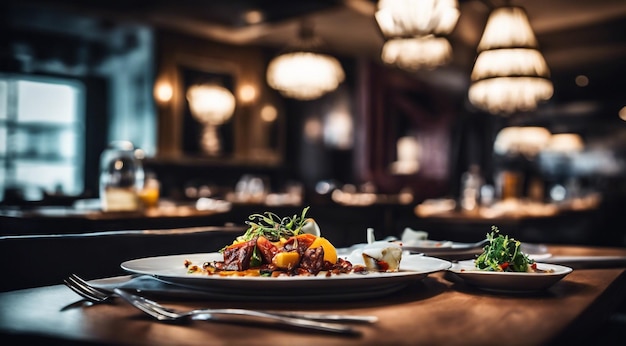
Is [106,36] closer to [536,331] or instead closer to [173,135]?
[173,135]

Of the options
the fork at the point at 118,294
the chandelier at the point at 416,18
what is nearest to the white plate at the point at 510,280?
the fork at the point at 118,294

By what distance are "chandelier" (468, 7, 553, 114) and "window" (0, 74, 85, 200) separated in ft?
20.9

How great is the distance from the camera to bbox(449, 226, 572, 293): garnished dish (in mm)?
1075

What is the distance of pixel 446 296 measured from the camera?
1.09 meters

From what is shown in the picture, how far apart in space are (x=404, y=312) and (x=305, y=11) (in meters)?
7.16

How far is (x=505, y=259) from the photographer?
1.18 meters

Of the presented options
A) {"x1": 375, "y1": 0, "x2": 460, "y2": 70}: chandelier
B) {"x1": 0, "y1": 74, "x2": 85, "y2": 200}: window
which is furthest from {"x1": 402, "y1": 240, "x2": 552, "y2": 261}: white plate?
{"x1": 0, "y1": 74, "x2": 85, "y2": 200}: window

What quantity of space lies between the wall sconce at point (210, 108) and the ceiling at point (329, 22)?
2.86 ft

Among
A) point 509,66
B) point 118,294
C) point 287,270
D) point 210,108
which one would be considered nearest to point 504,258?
point 287,270

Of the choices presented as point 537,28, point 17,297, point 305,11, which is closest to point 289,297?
point 17,297

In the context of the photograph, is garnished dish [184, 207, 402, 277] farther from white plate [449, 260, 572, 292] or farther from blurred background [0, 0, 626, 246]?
blurred background [0, 0, 626, 246]

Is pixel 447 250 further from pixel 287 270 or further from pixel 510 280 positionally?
pixel 287 270

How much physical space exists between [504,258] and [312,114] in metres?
9.79

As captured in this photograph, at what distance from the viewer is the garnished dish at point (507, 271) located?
1.08m
